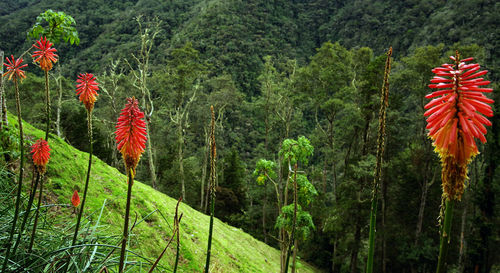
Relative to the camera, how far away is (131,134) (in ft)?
4.87

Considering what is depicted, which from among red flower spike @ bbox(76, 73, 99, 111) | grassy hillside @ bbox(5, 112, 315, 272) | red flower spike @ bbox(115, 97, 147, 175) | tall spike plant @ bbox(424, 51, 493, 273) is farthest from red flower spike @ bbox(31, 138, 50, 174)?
tall spike plant @ bbox(424, 51, 493, 273)

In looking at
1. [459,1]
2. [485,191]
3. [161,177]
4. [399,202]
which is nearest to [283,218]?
[485,191]

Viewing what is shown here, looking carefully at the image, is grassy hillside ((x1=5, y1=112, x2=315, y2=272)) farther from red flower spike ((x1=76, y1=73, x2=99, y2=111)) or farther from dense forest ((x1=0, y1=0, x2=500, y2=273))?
red flower spike ((x1=76, y1=73, x2=99, y2=111))

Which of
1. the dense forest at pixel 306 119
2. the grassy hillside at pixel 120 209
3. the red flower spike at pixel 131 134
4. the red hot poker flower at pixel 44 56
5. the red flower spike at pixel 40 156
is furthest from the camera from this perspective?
the dense forest at pixel 306 119

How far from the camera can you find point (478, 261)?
1620cm

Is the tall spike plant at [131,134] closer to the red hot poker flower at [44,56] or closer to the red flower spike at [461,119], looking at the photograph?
the red hot poker flower at [44,56]

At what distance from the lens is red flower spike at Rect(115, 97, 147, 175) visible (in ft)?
4.82

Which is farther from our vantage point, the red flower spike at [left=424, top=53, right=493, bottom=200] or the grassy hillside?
the grassy hillside

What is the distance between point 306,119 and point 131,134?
41.2 metres

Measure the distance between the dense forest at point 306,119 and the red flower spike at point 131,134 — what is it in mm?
2174

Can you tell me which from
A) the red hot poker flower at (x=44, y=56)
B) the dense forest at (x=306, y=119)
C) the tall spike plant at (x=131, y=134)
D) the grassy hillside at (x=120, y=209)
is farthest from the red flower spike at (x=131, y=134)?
the grassy hillside at (x=120, y=209)

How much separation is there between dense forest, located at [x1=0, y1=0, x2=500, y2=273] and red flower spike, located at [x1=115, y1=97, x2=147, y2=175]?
217 cm

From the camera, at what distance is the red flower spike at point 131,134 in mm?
1468

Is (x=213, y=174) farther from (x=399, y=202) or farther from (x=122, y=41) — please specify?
(x=122, y=41)
